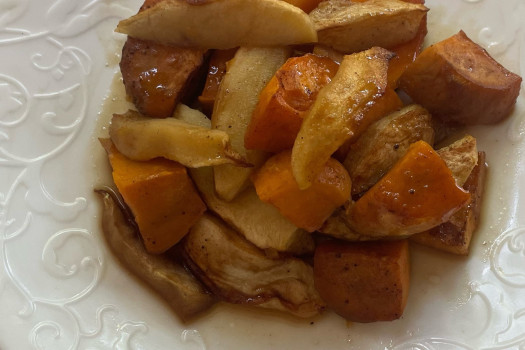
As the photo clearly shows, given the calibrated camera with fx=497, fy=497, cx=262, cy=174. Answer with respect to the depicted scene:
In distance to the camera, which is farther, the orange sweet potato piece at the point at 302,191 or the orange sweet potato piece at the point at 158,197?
the orange sweet potato piece at the point at 158,197

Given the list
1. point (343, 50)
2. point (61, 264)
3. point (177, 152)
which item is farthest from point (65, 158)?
point (343, 50)

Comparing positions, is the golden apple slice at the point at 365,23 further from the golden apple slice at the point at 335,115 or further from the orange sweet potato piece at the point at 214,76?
the orange sweet potato piece at the point at 214,76

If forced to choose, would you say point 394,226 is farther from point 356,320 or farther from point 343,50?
point 343,50

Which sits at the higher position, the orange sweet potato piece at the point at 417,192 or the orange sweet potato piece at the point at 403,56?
the orange sweet potato piece at the point at 403,56

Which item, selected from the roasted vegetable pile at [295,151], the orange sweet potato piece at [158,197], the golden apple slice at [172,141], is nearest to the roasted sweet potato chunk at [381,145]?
the roasted vegetable pile at [295,151]

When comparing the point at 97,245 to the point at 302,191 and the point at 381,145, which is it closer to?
the point at 302,191

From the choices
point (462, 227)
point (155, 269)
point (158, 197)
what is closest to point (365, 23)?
point (462, 227)

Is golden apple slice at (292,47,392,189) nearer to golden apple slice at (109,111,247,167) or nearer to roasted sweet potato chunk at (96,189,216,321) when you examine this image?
golden apple slice at (109,111,247,167)
